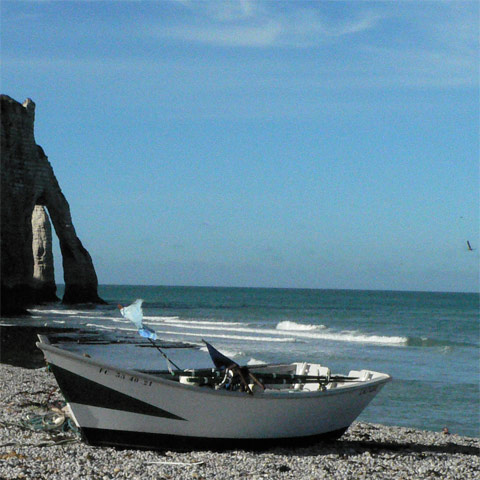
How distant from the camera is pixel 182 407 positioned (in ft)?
29.8

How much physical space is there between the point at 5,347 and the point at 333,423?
1723 cm

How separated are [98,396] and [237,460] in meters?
2.08

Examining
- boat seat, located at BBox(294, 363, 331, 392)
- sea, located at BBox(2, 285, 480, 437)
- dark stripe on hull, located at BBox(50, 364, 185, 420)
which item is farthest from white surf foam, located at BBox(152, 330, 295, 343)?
dark stripe on hull, located at BBox(50, 364, 185, 420)

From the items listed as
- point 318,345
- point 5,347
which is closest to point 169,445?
point 5,347

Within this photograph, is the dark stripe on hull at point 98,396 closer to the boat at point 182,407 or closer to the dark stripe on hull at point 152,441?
the boat at point 182,407

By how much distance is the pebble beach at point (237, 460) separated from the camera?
8.27m

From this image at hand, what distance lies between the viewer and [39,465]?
327 inches

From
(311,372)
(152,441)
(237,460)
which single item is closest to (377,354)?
(311,372)

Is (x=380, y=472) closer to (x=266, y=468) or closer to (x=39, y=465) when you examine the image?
(x=266, y=468)

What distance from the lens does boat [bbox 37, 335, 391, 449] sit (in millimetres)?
8930

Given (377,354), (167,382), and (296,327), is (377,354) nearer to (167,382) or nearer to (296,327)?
(296,327)

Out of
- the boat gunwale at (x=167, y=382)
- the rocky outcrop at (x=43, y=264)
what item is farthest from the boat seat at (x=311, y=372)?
the rocky outcrop at (x=43, y=264)

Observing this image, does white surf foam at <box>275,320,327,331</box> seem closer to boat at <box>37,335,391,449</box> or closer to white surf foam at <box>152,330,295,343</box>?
white surf foam at <box>152,330,295,343</box>

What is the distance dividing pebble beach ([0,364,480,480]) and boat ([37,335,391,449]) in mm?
194
